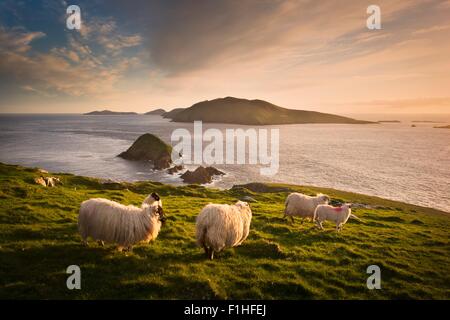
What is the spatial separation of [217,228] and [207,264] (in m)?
1.56

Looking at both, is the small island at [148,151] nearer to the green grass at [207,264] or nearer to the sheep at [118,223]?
the green grass at [207,264]

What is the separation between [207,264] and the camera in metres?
11.3

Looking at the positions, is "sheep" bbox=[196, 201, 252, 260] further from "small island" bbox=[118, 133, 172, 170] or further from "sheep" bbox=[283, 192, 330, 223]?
"small island" bbox=[118, 133, 172, 170]

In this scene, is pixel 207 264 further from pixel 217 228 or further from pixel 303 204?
pixel 303 204

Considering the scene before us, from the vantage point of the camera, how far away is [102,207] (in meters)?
11.8

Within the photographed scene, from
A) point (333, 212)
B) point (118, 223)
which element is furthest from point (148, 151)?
point (118, 223)

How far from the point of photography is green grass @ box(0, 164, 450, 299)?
9336 millimetres

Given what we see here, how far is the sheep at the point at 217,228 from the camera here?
11.5m

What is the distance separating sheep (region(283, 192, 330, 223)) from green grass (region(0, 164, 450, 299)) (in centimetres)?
156

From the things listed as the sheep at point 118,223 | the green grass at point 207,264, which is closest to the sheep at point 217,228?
the green grass at point 207,264

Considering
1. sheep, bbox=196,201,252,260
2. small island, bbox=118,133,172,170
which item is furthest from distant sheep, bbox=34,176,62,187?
small island, bbox=118,133,172,170

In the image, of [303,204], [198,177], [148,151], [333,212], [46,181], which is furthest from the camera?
[148,151]

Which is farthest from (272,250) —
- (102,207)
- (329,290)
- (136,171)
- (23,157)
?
(23,157)
